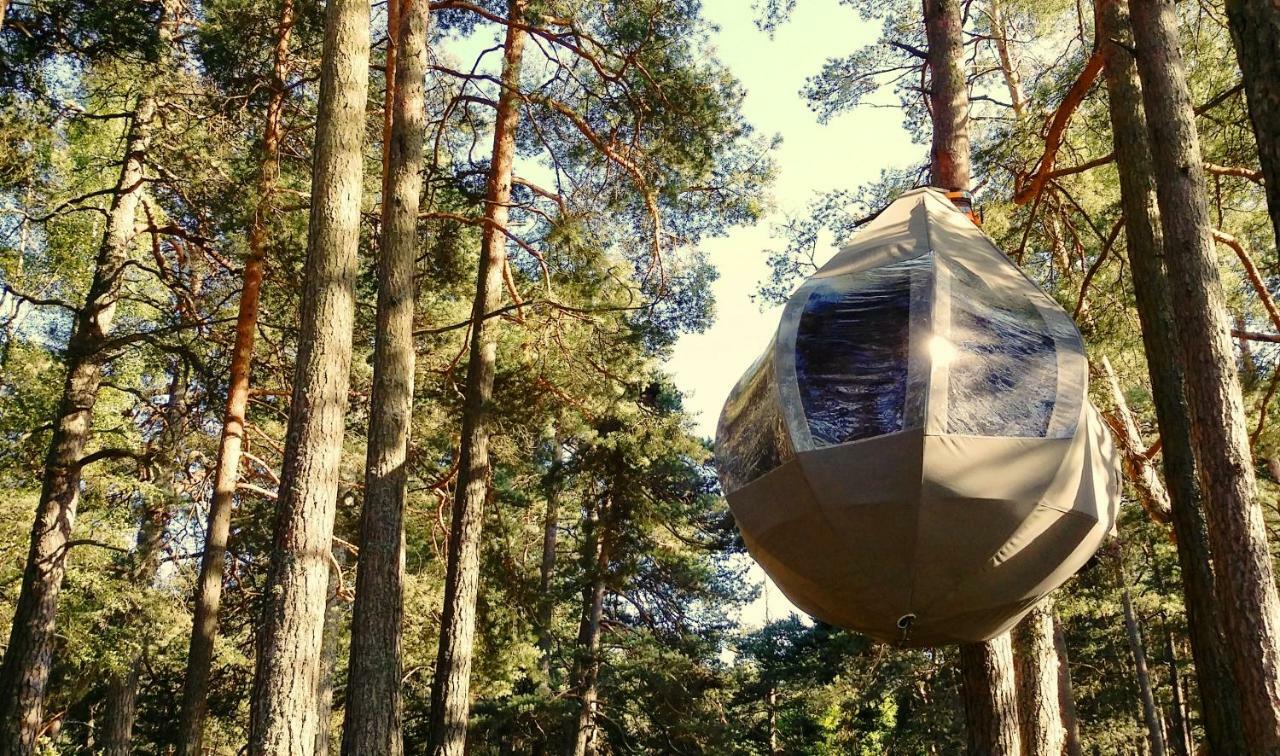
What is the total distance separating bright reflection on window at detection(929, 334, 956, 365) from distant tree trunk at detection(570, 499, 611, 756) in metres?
11.6

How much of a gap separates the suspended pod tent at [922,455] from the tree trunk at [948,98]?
284 centimetres

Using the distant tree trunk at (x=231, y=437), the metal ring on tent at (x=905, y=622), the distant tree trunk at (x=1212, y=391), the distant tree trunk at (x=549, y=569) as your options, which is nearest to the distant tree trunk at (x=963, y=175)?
the distant tree trunk at (x=1212, y=391)

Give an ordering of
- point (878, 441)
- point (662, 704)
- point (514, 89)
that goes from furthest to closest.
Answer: point (662, 704) → point (514, 89) → point (878, 441)

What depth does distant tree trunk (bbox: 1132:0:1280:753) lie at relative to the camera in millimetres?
4645

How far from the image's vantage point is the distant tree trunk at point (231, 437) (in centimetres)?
912

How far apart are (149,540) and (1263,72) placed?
13971 millimetres

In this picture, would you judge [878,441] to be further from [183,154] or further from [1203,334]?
[183,154]

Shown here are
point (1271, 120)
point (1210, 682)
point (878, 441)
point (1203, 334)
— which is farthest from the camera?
point (1203, 334)

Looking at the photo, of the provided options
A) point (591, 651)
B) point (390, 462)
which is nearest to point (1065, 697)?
point (591, 651)

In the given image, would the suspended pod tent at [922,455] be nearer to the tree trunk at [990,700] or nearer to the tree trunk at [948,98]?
the tree trunk at [990,700]

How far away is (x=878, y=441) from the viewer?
2762 mm

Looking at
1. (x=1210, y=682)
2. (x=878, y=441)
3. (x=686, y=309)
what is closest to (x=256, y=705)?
(x=878, y=441)

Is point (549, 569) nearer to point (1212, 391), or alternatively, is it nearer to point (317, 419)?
point (317, 419)

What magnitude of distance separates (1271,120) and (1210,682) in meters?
3.46
